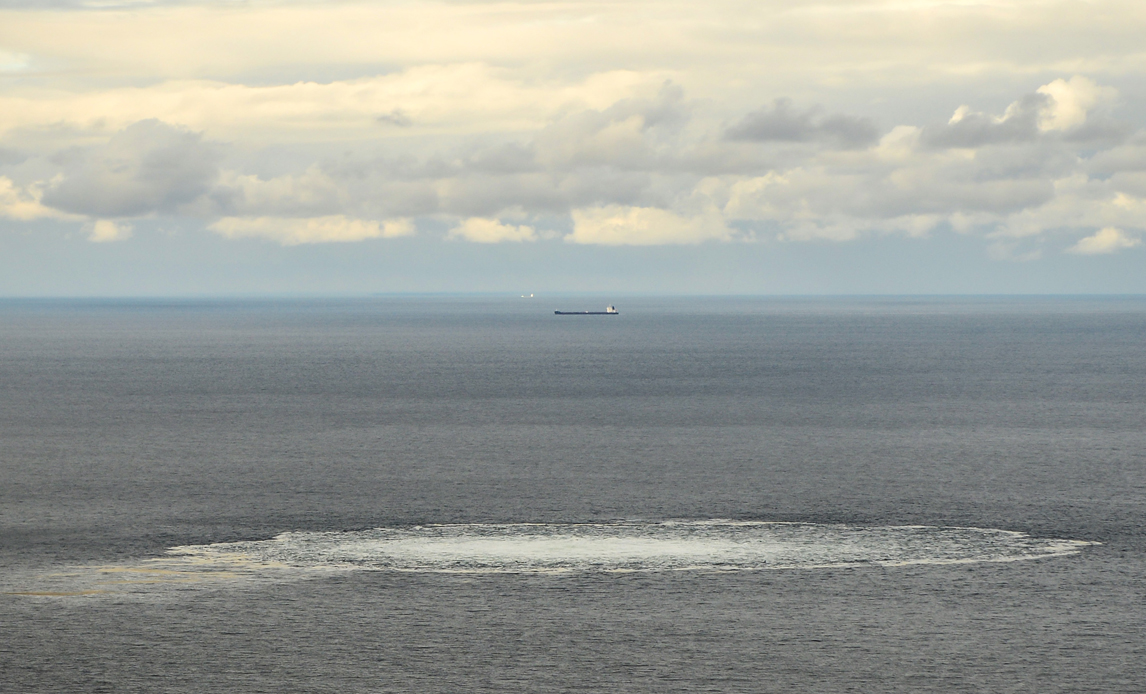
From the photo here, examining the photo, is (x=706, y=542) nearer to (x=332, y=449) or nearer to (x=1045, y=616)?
(x=1045, y=616)

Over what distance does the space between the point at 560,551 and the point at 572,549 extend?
0.46 meters

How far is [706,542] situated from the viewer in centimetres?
3706

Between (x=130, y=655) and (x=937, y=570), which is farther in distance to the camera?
(x=937, y=570)

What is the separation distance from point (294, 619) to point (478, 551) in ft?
30.2

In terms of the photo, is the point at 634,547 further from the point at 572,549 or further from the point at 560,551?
the point at 560,551

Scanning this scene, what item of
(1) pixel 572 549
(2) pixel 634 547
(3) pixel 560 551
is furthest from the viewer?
(2) pixel 634 547

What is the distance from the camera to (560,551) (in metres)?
35.5

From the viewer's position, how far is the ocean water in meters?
23.6

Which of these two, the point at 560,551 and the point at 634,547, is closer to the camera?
the point at 560,551

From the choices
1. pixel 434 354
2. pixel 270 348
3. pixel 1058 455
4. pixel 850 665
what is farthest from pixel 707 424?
pixel 270 348

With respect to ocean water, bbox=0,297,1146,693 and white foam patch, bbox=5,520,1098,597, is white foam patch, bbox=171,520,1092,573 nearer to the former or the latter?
white foam patch, bbox=5,520,1098,597

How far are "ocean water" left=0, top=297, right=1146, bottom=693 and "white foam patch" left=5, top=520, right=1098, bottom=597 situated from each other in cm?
18

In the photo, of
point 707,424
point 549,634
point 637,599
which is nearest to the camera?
point 549,634

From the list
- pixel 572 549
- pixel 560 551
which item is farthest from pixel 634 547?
pixel 560 551
